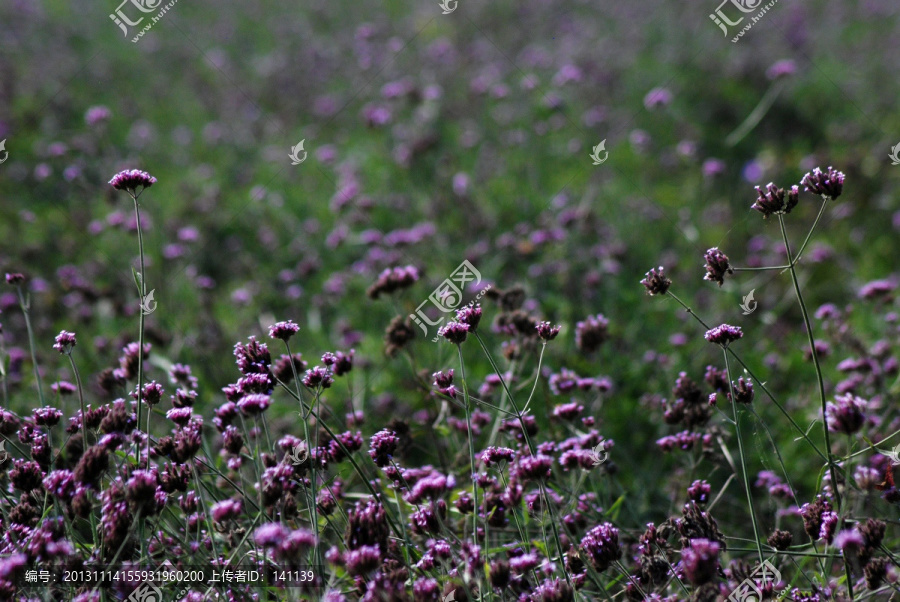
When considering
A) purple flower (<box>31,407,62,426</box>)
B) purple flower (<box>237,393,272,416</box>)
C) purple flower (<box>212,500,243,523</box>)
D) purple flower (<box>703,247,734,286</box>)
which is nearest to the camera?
purple flower (<box>212,500,243,523</box>)

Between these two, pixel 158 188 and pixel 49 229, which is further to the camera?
pixel 158 188

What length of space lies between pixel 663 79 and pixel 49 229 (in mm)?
6378

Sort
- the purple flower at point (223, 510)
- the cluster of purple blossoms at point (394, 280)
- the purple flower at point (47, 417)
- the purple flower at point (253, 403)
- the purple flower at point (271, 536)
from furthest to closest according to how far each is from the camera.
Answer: the cluster of purple blossoms at point (394, 280) < the purple flower at point (47, 417) < the purple flower at point (253, 403) < the purple flower at point (223, 510) < the purple flower at point (271, 536)

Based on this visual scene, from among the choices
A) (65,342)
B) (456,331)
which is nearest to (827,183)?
(456,331)

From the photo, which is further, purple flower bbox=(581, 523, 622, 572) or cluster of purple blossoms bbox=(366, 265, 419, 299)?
cluster of purple blossoms bbox=(366, 265, 419, 299)

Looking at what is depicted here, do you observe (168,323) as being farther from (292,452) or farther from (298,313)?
(292,452)

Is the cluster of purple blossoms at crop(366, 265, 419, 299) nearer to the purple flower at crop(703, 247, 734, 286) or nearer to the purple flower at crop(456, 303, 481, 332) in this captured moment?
the purple flower at crop(456, 303, 481, 332)

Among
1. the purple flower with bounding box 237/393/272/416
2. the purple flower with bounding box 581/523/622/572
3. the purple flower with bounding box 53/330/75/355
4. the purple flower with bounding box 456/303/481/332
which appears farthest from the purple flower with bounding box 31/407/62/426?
the purple flower with bounding box 581/523/622/572

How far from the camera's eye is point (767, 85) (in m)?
7.91

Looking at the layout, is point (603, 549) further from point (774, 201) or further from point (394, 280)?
point (394, 280)

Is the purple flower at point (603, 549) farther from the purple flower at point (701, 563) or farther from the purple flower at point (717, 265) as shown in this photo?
the purple flower at point (717, 265)

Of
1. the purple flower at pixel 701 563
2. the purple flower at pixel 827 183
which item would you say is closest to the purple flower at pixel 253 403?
the purple flower at pixel 701 563

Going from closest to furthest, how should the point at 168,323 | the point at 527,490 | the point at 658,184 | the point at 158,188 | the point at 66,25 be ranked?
the point at 527,490 → the point at 168,323 → the point at 658,184 → the point at 158,188 → the point at 66,25

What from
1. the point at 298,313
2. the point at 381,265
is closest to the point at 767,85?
the point at 381,265
